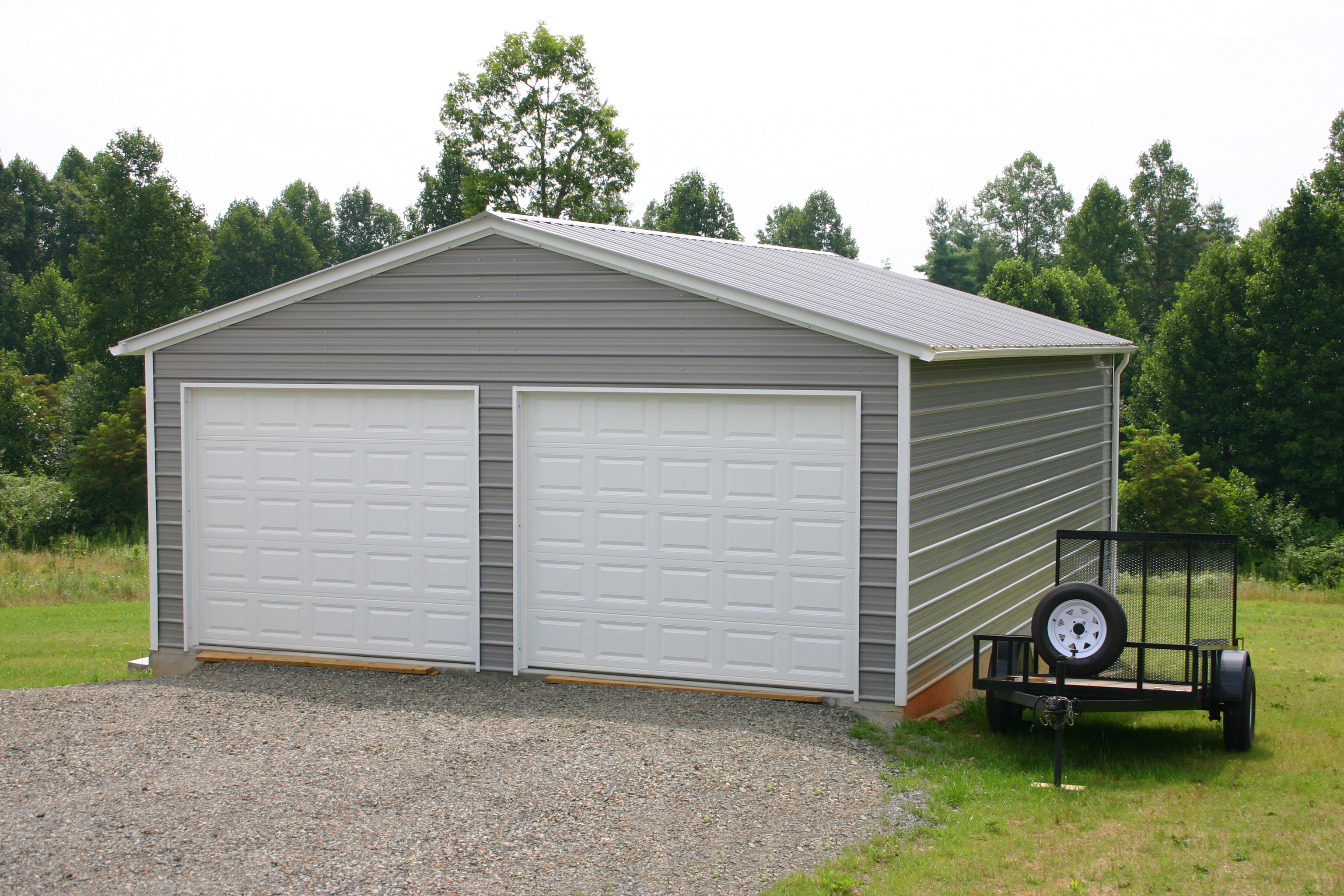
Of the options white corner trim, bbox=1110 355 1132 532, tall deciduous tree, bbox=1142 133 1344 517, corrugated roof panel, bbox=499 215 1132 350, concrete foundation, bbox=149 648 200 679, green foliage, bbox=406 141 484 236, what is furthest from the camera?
green foliage, bbox=406 141 484 236

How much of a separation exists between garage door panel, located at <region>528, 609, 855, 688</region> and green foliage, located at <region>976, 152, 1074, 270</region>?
76.9 m

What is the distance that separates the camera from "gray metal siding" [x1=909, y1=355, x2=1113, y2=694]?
29.6ft

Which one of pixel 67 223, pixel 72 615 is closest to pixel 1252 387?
pixel 72 615

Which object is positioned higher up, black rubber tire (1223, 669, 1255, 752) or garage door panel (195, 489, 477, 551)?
garage door panel (195, 489, 477, 551)

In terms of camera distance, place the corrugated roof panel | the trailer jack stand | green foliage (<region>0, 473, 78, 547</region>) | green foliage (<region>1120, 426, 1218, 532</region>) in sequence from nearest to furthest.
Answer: the trailer jack stand → the corrugated roof panel → green foliage (<region>1120, 426, 1218, 532</region>) → green foliage (<region>0, 473, 78, 547</region>)

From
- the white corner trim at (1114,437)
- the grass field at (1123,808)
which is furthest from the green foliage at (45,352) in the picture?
the white corner trim at (1114,437)

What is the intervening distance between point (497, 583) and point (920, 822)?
4.40 meters

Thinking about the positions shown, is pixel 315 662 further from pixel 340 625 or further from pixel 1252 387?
pixel 1252 387

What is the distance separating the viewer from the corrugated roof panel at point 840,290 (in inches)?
365

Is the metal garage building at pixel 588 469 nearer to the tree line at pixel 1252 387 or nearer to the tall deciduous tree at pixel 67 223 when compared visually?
the tree line at pixel 1252 387

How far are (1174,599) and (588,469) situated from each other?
443 centimetres

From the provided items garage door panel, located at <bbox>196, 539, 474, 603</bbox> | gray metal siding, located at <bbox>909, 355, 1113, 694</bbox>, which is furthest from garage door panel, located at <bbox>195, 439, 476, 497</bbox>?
gray metal siding, located at <bbox>909, 355, 1113, 694</bbox>

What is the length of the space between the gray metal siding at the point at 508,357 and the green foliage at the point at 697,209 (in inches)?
1876

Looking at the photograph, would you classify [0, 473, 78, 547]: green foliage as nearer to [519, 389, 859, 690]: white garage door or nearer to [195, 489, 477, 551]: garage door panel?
[195, 489, 477, 551]: garage door panel
